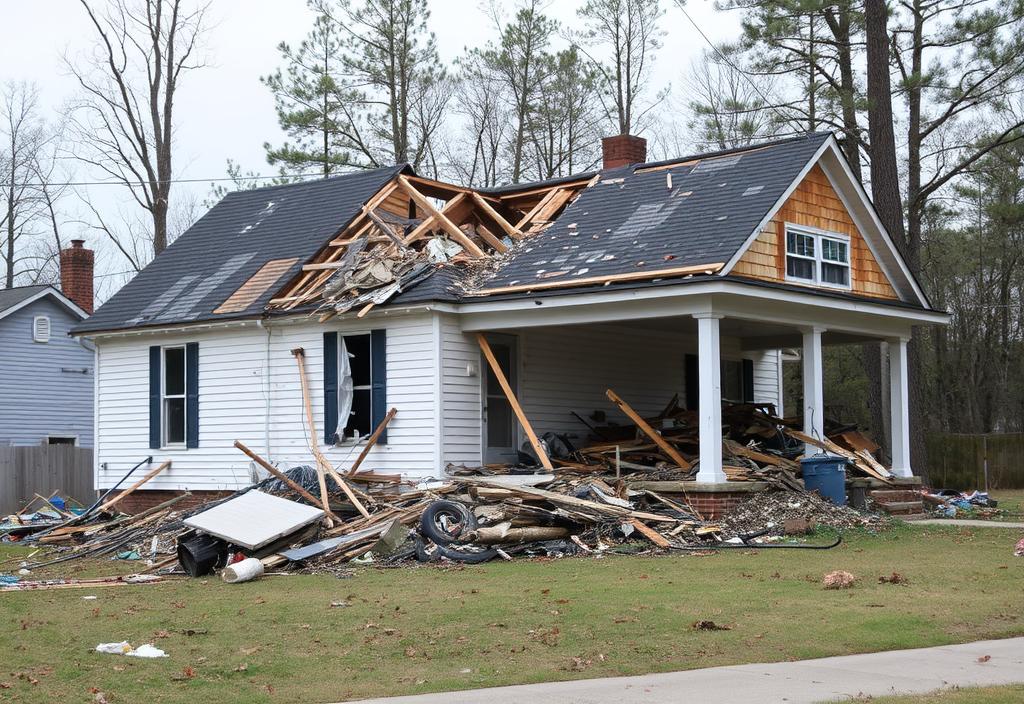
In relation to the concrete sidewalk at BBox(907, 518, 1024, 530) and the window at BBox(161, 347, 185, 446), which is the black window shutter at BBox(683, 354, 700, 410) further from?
the window at BBox(161, 347, 185, 446)

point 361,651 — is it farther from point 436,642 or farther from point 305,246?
point 305,246

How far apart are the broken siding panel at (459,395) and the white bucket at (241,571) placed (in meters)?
5.40

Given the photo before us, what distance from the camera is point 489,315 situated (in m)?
20.6

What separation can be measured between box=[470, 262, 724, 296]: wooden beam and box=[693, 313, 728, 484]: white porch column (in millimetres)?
691

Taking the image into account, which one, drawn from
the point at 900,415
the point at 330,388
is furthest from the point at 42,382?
the point at 900,415

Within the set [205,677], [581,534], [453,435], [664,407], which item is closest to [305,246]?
[453,435]

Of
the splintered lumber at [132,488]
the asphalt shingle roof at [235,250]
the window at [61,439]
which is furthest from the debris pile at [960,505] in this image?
the window at [61,439]

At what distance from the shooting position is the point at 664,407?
82.3ft

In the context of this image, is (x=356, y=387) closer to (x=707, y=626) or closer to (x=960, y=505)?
(x=960, y=505)

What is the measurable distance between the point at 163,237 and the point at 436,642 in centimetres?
3110

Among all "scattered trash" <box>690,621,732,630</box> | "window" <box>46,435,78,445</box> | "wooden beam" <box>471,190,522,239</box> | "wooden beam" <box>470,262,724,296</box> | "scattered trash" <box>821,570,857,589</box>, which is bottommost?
"scattered trash" <box>690,621,732,630</box>

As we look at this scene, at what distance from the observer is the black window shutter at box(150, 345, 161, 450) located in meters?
24.4

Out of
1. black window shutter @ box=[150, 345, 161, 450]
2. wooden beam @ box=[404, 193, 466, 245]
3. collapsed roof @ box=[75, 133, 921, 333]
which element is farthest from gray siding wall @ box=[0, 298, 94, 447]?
wooden beam @ box=[404, 193, 466, 245]

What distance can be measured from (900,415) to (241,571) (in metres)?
12.9
